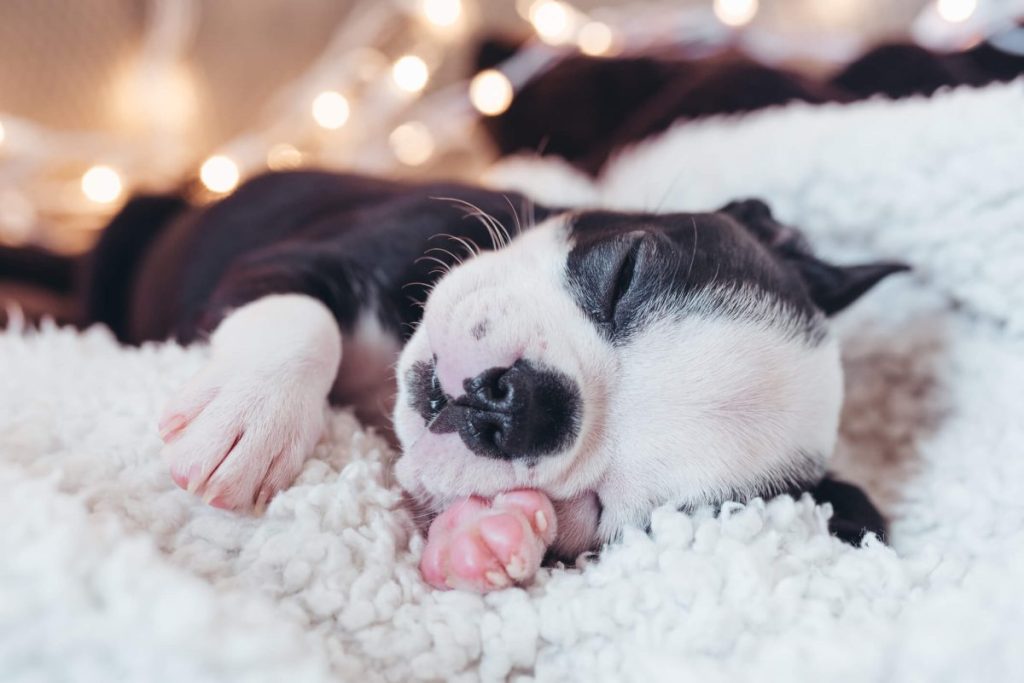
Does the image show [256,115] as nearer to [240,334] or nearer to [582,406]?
[240,334]

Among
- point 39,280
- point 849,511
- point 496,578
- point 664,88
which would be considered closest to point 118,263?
point 39,280

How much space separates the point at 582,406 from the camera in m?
0.80

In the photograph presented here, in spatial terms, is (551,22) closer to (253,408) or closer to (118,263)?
(118,263)

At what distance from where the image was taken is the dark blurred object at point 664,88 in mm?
1622

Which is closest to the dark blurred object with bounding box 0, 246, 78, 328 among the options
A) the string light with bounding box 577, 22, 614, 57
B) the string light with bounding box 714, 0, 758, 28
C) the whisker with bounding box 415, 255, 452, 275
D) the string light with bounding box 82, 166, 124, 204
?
the string light with bounding box 82, 166, 124, 204

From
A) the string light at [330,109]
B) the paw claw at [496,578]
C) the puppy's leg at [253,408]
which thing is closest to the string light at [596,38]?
the string light at [330,109]

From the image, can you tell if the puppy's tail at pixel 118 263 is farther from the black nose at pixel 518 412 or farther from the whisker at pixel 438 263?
the black nose at pixel 518 412

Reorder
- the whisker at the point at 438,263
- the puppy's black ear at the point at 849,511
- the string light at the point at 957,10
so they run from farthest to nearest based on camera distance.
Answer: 1. the string light at the point at 957,10
2. the whisker at the point at 438,263
3. the puppy's black ear at the point at 849,511

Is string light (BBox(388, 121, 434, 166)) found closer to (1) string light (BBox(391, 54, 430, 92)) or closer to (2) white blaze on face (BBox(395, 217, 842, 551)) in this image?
(1) string light (BBox(391, 54, 430, 92))

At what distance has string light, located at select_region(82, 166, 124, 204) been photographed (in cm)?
207

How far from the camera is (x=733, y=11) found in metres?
2.20

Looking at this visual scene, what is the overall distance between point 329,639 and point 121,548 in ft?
0.56

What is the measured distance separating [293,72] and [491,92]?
69 centimetres

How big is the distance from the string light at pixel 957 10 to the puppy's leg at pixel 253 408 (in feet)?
5.46
